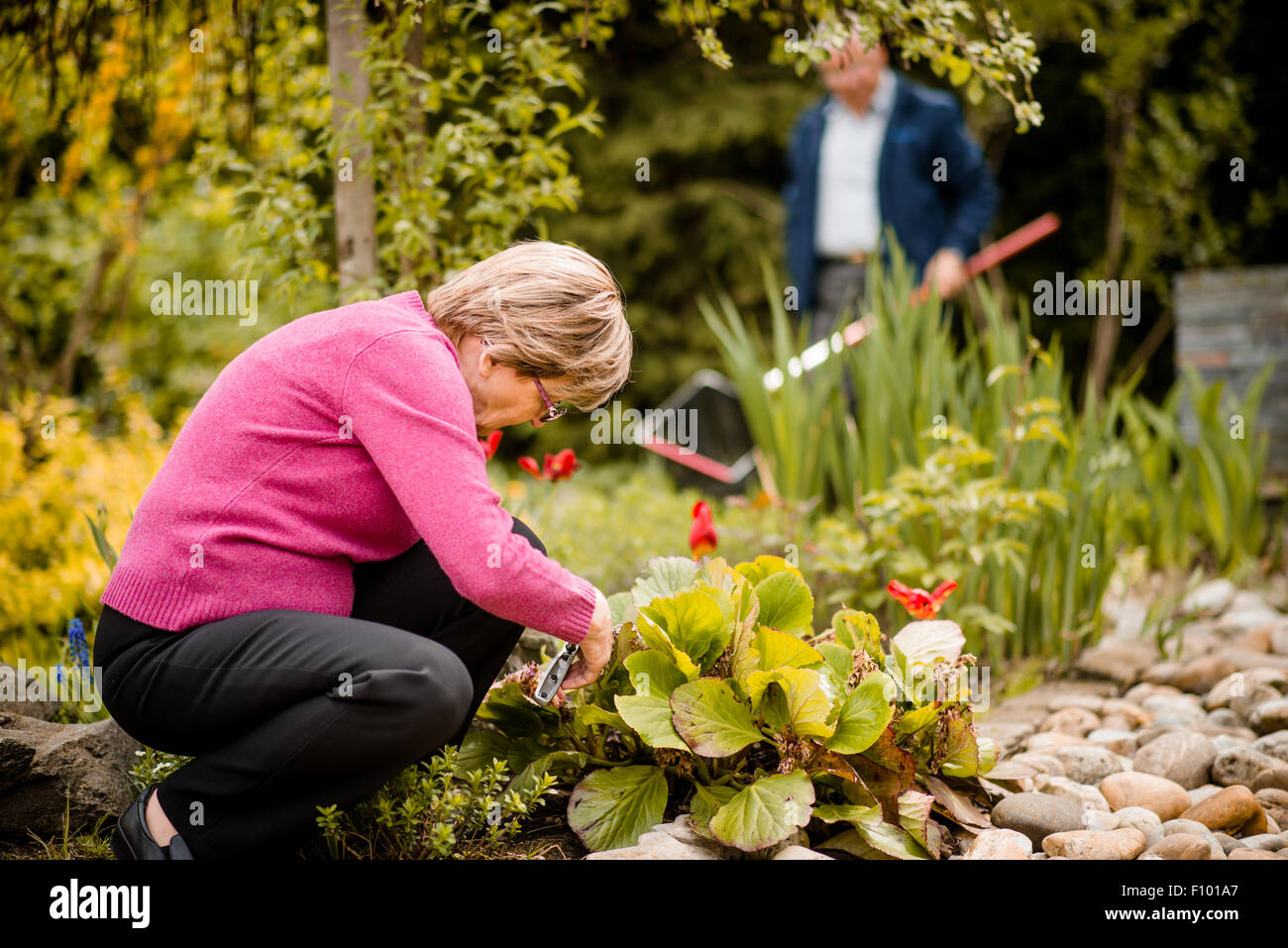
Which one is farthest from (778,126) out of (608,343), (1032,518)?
(608,343)

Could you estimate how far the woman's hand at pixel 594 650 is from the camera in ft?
4.97

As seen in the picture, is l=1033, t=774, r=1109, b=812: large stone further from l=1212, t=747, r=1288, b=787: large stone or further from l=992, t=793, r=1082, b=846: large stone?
l=1212, t=747, r=1288, b=787: large stone

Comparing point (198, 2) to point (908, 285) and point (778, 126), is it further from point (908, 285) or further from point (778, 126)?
point (778, 126)

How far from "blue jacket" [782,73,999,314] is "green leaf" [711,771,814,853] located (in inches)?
94.6

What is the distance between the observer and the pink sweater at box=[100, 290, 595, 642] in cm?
138

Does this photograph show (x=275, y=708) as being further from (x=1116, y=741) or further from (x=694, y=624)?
(x=1116, y=741)

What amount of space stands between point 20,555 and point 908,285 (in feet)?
8.46

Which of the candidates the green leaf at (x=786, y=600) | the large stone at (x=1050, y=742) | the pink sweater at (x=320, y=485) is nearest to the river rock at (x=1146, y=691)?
the large stone at (x=1050, y=742)

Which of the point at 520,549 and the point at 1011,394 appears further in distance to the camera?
the point at 1011,394

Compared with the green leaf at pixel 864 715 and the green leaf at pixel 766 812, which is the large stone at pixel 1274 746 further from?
the green leaf at pixel 766 812

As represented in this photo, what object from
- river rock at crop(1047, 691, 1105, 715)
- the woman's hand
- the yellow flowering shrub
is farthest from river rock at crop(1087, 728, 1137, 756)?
the yellow flowering shrub

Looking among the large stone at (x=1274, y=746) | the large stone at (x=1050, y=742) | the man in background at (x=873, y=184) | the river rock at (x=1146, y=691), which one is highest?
the man in background at (x=873, y=184)

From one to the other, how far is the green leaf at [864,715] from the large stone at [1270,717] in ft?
3.81
